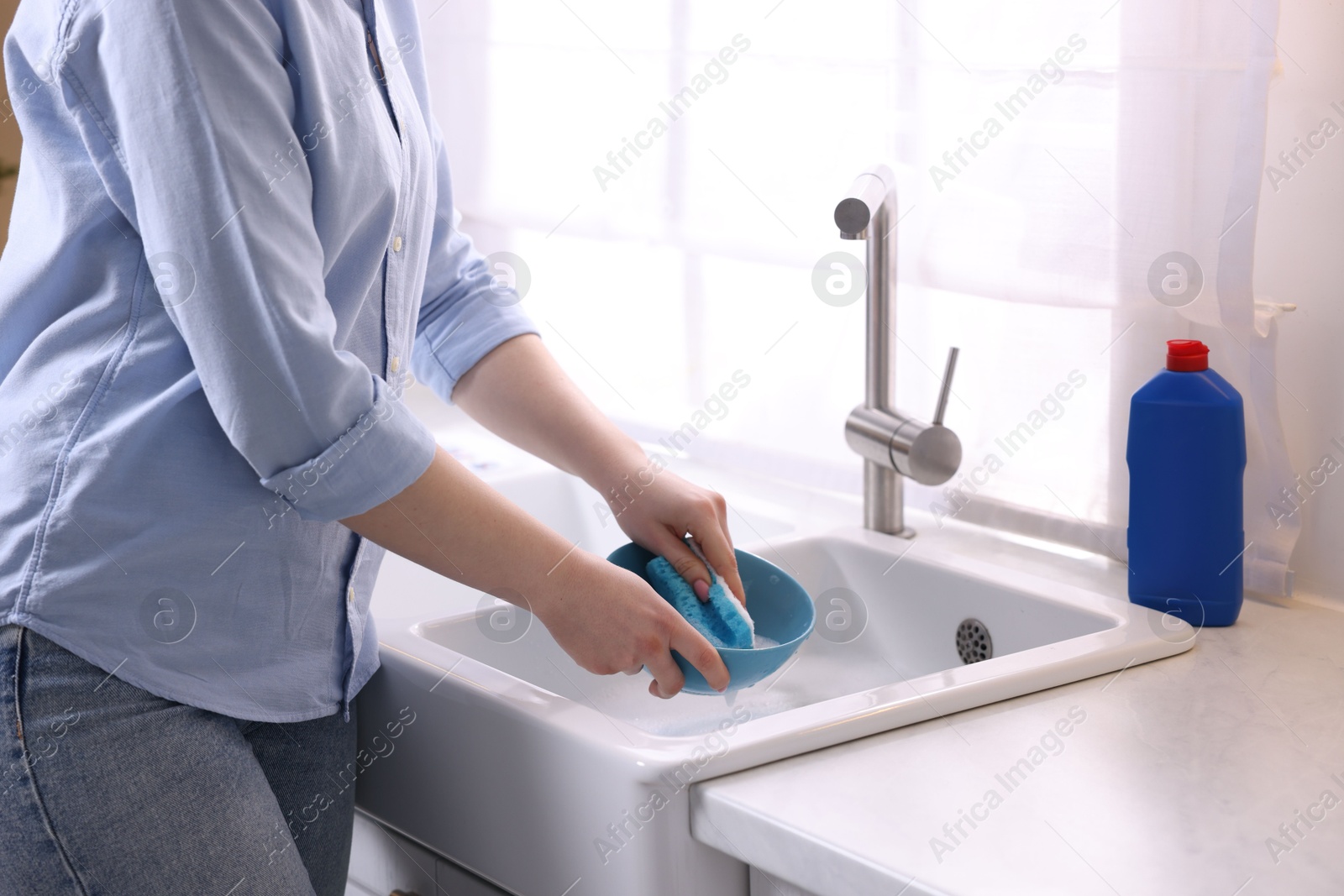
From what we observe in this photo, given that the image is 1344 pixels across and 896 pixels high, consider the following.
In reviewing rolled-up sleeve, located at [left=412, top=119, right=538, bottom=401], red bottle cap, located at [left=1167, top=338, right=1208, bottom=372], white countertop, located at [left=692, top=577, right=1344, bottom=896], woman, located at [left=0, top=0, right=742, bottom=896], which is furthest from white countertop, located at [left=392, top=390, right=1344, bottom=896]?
rolled-up sleeve, located at [left=412, top=119, right=538, bottom=401]

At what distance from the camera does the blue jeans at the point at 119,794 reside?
69 centimetres

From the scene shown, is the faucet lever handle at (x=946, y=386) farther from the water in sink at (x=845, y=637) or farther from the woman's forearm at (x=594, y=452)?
the woman's forearm at (x=594, y=452)

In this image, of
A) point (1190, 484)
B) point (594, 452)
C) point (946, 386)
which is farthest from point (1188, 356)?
point (594, 452)

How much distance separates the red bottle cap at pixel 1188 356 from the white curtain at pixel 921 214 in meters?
0.05

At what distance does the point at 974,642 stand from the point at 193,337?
720mm

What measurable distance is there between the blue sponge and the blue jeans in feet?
1.00

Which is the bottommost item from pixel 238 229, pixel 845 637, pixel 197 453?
pixel 845 637

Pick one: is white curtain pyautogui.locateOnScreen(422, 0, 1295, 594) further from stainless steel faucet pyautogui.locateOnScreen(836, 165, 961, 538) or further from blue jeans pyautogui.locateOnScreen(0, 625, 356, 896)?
blue jeans pyautogui.locateOnScreen(0, 625, 356, 896)

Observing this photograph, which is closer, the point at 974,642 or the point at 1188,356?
the point at 1188,356

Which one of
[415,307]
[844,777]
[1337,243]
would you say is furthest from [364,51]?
[1337,243]

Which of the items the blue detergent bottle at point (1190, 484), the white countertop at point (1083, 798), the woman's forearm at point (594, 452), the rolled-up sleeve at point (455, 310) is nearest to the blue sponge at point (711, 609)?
the woman's forearm at point (594, 452)

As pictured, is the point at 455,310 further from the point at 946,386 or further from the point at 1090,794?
the point at 1090,794

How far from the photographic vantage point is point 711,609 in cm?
93

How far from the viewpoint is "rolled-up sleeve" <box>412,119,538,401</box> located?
1.06 m
